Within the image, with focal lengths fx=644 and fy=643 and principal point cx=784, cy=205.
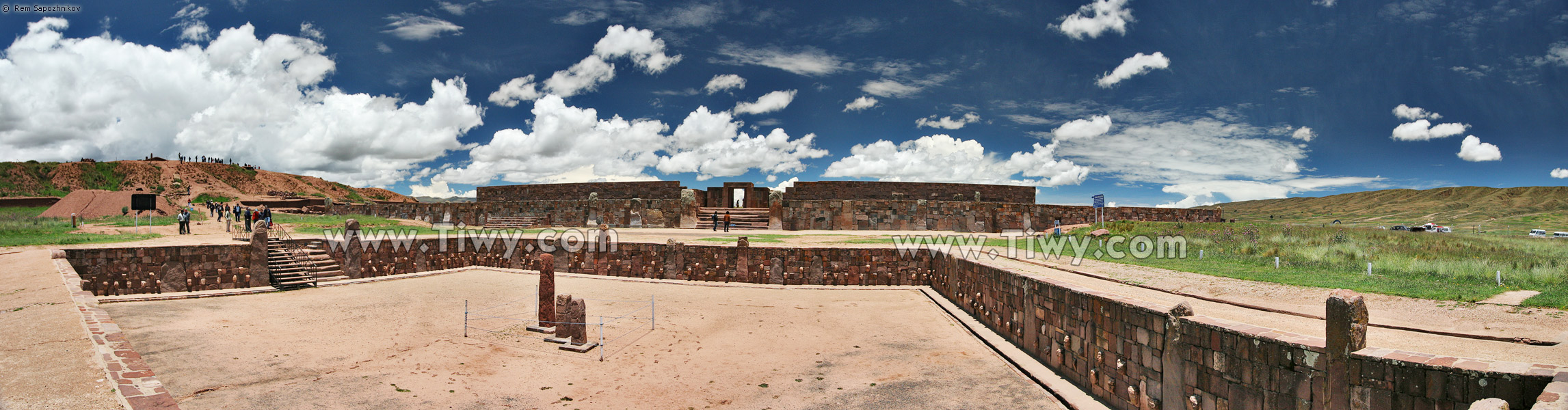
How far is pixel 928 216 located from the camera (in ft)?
77.6

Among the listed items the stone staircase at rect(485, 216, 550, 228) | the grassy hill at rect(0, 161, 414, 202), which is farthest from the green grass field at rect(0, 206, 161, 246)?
the grassy hill at rect(0, 161, 414, 202)

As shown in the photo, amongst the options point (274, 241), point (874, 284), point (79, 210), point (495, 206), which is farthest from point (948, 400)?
point (79, 210)

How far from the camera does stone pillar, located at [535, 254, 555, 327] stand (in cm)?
1079

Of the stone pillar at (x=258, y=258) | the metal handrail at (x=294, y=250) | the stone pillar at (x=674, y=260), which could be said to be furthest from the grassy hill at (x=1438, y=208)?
the stone pillar at (x=258, y=258)

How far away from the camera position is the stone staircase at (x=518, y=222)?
26.8 m

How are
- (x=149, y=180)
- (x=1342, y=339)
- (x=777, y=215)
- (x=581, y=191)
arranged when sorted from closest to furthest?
(x=1342, y=339) < (x=777, y=215) < (x=581, y=191) < (x=149, y=180)

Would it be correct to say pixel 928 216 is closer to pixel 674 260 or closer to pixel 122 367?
pixel 674 260

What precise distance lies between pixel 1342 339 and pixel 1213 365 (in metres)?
1.05

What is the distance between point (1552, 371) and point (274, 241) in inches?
855

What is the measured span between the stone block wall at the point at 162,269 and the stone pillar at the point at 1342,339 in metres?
19.2

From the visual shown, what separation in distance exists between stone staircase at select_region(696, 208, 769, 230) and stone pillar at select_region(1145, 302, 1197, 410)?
63.0 feet

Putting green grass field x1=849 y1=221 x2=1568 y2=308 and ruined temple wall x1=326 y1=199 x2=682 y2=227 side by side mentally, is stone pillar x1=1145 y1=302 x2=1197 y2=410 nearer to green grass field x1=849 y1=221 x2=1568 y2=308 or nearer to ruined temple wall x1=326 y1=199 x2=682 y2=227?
green grass field x1=849 y1=221 x2=1568 y2=308

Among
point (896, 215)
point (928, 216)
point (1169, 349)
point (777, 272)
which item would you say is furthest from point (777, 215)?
point (1169, 349)

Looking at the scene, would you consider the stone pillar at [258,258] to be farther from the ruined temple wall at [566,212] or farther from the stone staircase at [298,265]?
the ruined temple wall at [566,212]
